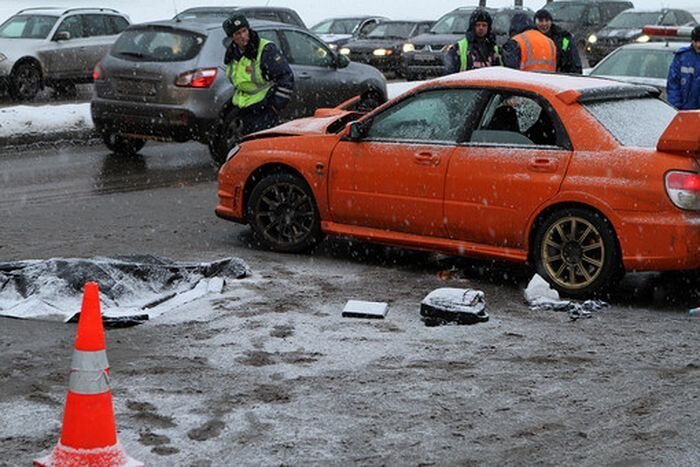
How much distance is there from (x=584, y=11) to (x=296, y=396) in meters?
35.0

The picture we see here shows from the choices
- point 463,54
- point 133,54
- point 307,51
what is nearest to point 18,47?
point 307,51

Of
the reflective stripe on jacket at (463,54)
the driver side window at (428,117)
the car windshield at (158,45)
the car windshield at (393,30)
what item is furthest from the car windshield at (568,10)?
the driver side window at (428,117)

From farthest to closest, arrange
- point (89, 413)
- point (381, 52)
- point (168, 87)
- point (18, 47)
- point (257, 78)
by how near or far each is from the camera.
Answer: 1. point (381, 52)
2. point (18, 47)
3. point (168, 87)
4. point (257, 78)
5. point (89, 413)

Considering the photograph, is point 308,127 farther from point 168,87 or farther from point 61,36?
point 61,36

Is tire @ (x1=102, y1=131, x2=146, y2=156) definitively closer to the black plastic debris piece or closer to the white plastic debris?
the white plastic debris

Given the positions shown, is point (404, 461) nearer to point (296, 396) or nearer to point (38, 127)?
point (296, 396)

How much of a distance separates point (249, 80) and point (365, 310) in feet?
15.6

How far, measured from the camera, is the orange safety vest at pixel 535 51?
13281 millimetres

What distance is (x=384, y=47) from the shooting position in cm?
3400

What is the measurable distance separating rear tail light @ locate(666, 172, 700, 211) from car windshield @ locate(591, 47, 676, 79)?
9.12 metres

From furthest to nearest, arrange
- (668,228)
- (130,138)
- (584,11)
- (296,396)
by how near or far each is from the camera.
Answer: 1. (584,11)
2. (130,138)
3. (668,228)
4. (296,396)

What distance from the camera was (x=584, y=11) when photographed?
4006 centimetres

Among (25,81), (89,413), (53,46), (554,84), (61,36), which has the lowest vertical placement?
(25,81)

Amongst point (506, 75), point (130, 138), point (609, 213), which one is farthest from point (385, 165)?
point (130, 138)
